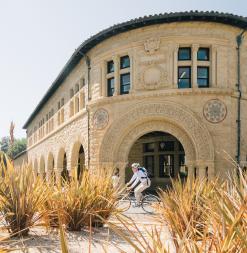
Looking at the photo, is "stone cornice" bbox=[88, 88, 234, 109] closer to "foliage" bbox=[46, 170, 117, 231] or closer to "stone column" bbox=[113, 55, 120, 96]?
"stone column" bbox=[113, 55, 120, 96]

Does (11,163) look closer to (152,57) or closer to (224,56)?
(152,57)

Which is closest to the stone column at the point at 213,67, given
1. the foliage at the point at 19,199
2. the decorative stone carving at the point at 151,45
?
the decorative stone carving at the point at 151,45

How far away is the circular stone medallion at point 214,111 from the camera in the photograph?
14.4 meters

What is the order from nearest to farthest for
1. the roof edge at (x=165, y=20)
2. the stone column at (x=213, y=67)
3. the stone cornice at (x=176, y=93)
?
the roof edge at (x=165, y=20) < the stone cornice at (x=176, y=93) < the stone column at (x=213, y=67)

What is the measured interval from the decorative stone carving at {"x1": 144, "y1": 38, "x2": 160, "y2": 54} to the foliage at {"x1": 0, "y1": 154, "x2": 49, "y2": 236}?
11274 mm

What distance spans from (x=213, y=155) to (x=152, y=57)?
19.0ft

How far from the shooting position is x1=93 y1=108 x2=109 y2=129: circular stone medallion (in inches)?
643

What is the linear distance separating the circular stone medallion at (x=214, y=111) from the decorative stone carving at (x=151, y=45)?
3862 millimetres

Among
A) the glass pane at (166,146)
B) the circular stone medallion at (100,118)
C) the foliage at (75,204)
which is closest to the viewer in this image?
the foliage at (75,204)

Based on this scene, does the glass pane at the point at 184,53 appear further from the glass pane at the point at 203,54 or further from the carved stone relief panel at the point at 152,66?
the carved stone relief panel at the point at 152,66

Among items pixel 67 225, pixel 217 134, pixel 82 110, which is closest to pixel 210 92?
pixel 217 134

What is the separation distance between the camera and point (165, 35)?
49.3 feet

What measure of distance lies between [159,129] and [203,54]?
4540mm

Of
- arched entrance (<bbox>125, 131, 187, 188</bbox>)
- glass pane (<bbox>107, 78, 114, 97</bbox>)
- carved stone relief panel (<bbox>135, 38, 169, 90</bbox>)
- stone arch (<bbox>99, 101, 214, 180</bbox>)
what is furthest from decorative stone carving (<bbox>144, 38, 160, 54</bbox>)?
arched entrance (<bbox>125, 131, 187, 188</bbox>)
